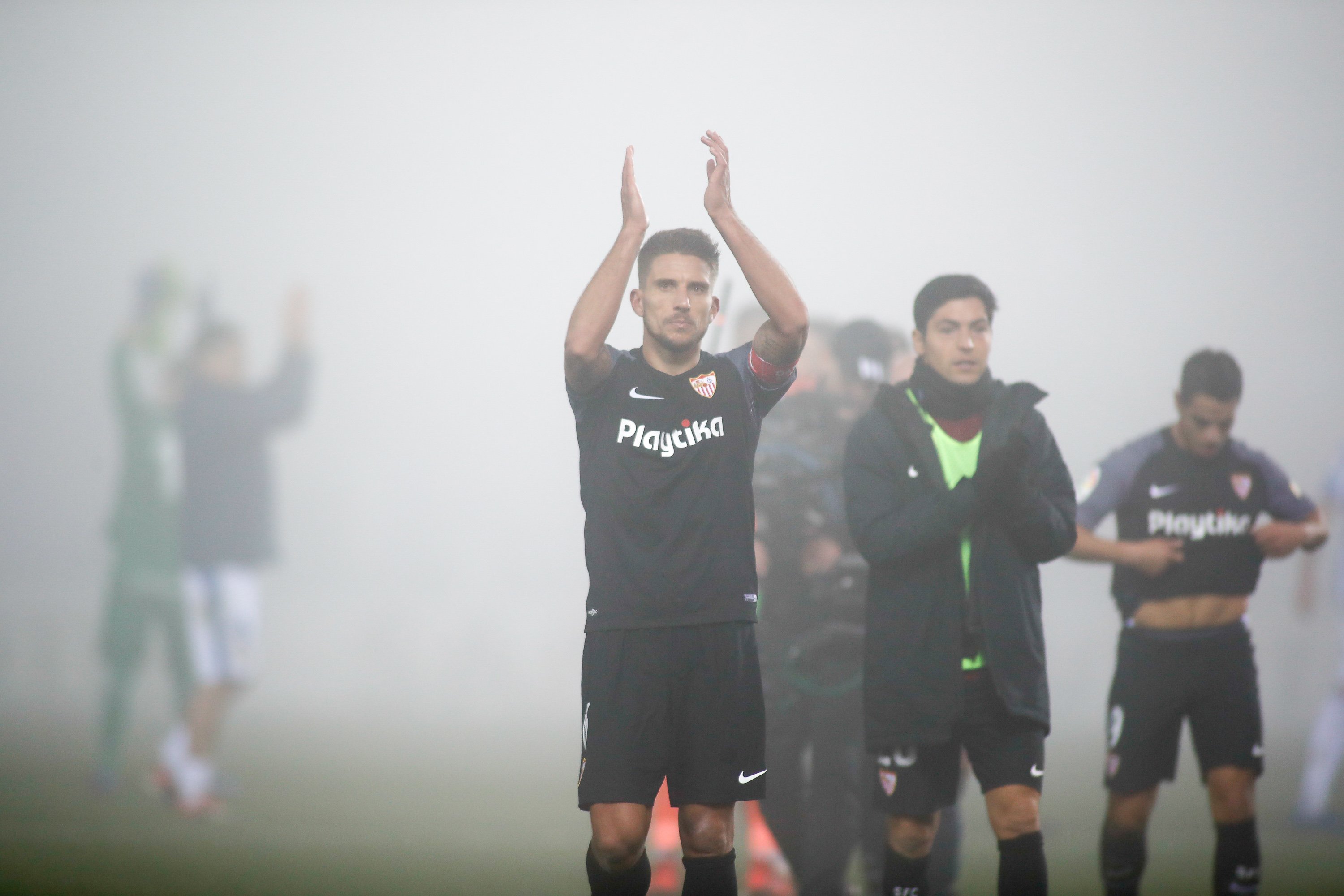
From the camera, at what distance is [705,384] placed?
244 centimetres

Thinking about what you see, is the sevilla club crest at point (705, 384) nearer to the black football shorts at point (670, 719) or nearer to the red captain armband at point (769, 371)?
the red captain armband at point (769, 371)

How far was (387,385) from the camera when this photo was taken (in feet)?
13.6

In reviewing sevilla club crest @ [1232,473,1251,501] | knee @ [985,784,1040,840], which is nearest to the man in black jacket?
knee @ [985,784,1040,840]

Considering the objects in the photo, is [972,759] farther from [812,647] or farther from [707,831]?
[812,647]

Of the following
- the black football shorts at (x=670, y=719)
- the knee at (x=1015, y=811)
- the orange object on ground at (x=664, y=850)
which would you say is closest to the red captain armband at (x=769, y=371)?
the black football shorts at (x=670, y=719)

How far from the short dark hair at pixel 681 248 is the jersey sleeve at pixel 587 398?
21 cm

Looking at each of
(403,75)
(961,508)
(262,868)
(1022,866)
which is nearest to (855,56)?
(403,75)

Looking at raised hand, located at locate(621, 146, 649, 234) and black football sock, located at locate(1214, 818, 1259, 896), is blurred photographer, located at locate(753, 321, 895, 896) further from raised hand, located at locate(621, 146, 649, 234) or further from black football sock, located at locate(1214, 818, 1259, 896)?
raised hand, located at locate(621, 146, 649, 234)

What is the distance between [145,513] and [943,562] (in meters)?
3.00

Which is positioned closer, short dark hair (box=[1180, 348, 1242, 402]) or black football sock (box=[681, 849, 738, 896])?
black football sock (box=[681, 849, 738, 896])

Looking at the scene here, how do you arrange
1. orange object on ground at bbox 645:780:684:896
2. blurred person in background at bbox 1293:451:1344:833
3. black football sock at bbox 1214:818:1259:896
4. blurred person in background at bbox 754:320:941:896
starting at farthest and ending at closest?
blurred person in background at bbox 1293:451:1344:833
orange object on ground at bbox 645:780:684:896
blurred person in background at bbox 754:320:941:896
black football sock at bbox 1214:818:1259:896

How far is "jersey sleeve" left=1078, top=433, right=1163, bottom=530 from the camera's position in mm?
3180

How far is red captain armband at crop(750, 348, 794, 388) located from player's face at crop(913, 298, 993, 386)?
1.32 feet

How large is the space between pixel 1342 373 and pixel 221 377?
Result: 4182 millimetres
